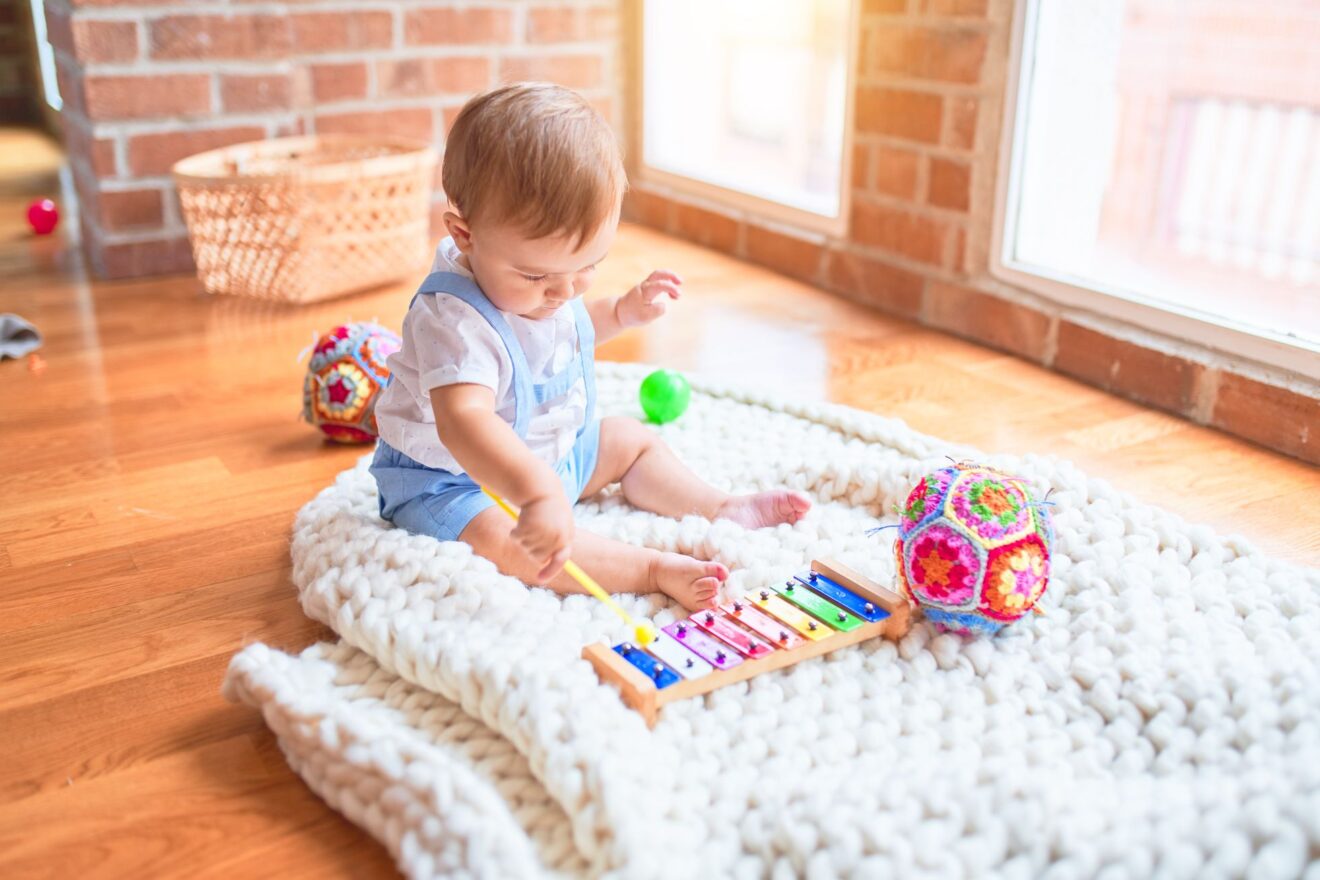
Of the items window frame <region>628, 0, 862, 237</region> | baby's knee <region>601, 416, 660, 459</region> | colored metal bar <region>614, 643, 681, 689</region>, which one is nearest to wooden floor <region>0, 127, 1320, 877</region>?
window frame <region>628, 0, 862, 237</region>

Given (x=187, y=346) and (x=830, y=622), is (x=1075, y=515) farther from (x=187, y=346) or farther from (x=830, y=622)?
(x=187, y=346)

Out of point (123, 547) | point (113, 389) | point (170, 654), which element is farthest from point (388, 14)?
point (170, 654)

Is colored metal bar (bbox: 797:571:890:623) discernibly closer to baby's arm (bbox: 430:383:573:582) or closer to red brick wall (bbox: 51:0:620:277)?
baby's arm (bbox: 430:383:573:582)

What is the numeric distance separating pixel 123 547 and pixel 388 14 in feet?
5.14

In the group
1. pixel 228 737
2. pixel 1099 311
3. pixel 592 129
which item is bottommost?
pixel 228 737

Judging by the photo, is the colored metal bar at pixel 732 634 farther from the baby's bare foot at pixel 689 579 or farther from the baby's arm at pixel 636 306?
the baby's arm at pixel 636 306

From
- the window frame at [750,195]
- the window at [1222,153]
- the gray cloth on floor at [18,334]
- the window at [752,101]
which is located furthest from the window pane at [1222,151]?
the gray cloth on floor at [18,334]

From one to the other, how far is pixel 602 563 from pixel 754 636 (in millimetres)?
186

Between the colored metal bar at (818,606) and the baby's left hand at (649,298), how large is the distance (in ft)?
1.15

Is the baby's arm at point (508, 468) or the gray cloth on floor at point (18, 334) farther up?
the baby's arm at point (508, 468)

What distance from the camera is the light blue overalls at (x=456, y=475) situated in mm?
1042

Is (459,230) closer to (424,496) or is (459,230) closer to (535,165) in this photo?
(535,165)

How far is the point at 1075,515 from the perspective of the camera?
113 cm

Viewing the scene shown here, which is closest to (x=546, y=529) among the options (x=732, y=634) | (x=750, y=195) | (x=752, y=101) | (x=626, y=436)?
(x=732, y=634)
